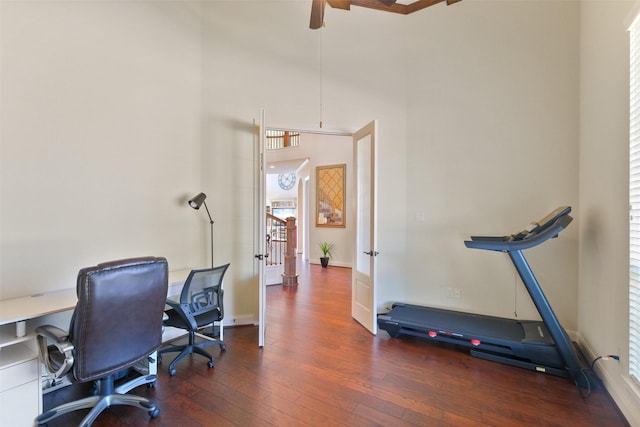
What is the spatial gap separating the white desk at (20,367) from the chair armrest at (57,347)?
82mm

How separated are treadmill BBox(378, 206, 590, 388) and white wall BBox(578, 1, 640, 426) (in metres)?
0.29

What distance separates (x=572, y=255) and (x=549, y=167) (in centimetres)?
96

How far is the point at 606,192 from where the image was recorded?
2.26m

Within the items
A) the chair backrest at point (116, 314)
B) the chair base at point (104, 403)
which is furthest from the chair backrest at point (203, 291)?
the chair base at point (104, 403)

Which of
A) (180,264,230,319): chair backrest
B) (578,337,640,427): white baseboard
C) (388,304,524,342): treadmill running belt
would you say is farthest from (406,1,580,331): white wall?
(180,264,230,319): chair backrest

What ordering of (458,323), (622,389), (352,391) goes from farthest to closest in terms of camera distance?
(458,323)
(352,391)
(622,389)

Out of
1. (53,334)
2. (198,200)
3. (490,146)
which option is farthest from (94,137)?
(490,146)

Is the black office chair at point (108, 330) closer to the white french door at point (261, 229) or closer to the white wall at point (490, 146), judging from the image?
the white french door at point (261, 229)

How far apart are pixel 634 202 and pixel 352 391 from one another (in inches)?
92.2

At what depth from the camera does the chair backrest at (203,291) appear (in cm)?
235

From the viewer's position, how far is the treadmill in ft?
7.38

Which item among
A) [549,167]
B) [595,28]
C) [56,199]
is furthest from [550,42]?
[56,199]

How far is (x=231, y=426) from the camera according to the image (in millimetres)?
1751

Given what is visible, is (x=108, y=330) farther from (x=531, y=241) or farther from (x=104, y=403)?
(x=531, y=241)
